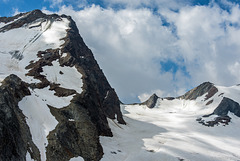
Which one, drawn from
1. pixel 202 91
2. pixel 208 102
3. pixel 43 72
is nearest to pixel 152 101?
pixel 202 91

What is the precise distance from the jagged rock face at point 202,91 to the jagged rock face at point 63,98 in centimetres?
9640

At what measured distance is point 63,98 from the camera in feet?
132

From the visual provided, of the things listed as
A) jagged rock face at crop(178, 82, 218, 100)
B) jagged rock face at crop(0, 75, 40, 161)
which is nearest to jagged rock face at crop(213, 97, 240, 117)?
jagged rock face at crop(178, 82, 218, 100)

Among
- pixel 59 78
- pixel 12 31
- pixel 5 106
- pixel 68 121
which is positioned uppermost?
pixel 12 31

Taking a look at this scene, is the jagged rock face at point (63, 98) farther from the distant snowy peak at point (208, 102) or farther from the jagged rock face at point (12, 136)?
the distant snowy peak at point (208, 102)

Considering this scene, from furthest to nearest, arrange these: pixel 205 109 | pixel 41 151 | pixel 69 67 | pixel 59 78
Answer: pixel 205 109
pixel 69 67
pixel 59 78
pixel 41 151

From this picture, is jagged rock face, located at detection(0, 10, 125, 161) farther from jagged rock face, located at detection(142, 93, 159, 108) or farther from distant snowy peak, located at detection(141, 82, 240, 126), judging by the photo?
jagged rock face, located at detection(142, 93, 159, 108)

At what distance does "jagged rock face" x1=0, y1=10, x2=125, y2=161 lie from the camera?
2756cm

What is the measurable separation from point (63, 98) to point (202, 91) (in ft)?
473

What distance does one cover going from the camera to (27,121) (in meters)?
26.9

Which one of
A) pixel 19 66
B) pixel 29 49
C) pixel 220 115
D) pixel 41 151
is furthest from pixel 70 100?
pixel 220 115

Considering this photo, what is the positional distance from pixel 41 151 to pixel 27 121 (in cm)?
513

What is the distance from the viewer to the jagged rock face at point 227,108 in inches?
4297

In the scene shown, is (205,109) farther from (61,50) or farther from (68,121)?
(68,121)
